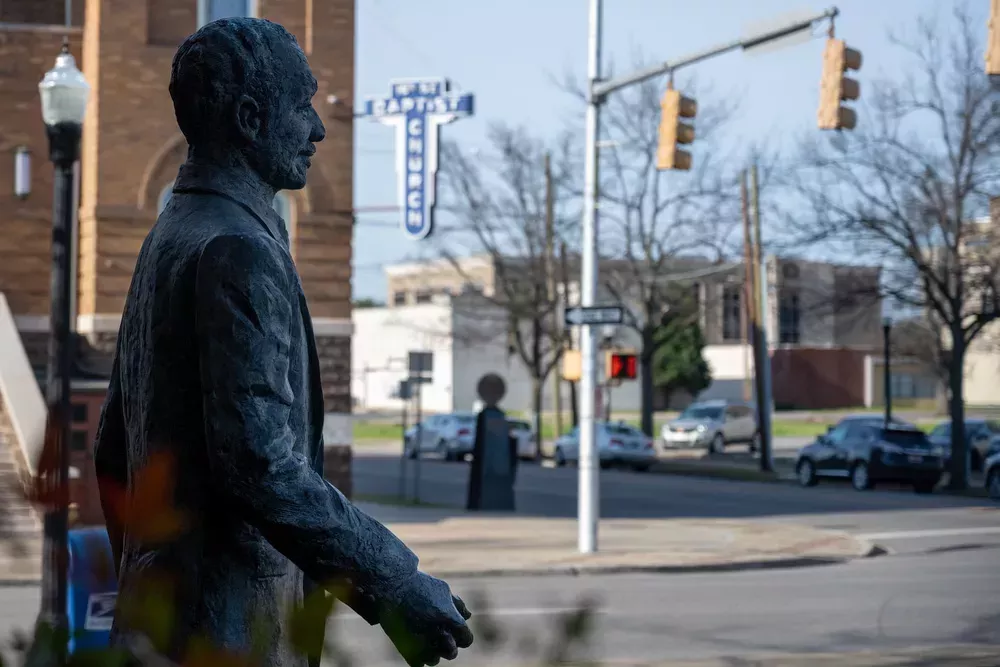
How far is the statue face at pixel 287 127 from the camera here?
8.68ft

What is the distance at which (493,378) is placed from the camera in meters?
27.2

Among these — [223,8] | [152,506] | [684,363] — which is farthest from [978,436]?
[152,506]

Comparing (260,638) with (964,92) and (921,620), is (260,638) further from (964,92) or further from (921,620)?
(964,92)

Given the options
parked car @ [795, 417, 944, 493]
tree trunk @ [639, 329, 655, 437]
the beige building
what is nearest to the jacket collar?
the beige building

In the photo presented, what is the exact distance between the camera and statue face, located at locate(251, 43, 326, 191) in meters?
2.65

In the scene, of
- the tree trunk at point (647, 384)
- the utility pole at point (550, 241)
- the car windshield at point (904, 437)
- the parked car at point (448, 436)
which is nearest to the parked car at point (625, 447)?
the tree trunk at point (647, 384)

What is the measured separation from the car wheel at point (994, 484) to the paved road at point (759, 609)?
1145 centimetres

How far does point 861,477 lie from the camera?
32656 millimetres

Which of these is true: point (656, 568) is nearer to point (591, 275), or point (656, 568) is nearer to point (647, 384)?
point (591, 275)

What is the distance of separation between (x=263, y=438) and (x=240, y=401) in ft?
0.23

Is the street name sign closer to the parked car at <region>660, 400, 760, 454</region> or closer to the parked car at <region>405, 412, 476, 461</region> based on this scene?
the parked car at <region>405, 412, 476, 461</region>

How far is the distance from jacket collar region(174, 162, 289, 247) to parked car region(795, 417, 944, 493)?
30.5 m

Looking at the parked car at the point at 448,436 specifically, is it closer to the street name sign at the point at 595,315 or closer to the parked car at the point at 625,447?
the parked car at the point at 625,447

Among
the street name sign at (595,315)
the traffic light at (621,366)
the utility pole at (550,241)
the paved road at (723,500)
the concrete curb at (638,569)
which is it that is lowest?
the paved road at (723,500)
